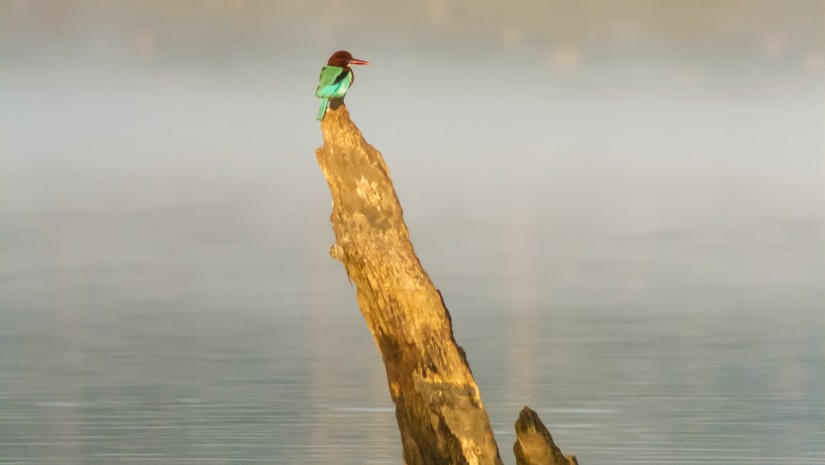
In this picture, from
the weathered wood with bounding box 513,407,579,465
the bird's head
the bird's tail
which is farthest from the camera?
the bird's head

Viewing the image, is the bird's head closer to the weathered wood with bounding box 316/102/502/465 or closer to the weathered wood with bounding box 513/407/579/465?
the weathered wood with bounding box 316/102/502/465

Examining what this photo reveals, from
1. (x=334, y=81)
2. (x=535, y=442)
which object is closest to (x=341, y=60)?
(x=334, y=81)

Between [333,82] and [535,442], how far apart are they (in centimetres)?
121

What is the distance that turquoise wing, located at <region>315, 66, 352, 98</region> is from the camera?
398 cm

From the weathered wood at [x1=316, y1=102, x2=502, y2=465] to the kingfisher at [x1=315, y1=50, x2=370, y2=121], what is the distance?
1.4 inches

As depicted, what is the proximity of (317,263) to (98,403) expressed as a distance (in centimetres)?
511

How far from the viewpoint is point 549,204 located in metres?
13.2

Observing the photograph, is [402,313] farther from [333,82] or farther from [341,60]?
[341,60]

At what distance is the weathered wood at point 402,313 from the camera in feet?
12.6

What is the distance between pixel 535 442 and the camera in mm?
3812

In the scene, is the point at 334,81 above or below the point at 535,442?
above

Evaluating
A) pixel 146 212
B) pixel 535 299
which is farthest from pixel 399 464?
pixel 146 212

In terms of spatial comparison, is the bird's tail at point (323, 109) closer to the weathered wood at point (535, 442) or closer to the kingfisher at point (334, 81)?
the kingfisher at point (334, 81)

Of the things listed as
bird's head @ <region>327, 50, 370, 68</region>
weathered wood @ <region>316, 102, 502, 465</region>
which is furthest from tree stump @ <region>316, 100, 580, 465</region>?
bird's head @ <region>327, 50, 370, 68</region>
